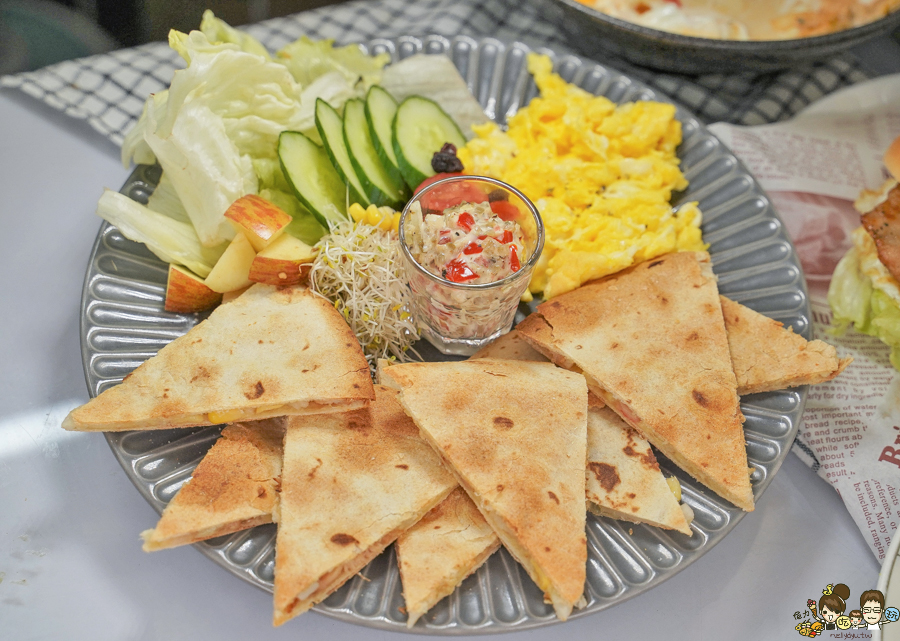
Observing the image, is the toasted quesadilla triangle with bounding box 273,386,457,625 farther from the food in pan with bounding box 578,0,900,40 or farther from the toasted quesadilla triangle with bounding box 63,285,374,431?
the food in pan with bounding box 578,0,900,40

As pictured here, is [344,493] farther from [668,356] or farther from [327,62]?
[327,62]

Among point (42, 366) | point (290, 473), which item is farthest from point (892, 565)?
point (42, 366)

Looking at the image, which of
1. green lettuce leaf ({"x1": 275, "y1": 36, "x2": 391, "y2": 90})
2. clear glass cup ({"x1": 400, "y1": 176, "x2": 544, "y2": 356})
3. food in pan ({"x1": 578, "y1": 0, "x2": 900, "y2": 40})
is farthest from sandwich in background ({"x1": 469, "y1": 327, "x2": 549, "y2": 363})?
food in pan ({"x1": 578, "y1": 0, "x2": 900, "y2": 40})

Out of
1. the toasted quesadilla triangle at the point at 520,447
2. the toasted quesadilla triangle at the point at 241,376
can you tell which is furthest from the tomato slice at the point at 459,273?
the toasted quesadilla triangle at the point at 241,376

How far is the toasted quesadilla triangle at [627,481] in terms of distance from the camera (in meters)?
2.52

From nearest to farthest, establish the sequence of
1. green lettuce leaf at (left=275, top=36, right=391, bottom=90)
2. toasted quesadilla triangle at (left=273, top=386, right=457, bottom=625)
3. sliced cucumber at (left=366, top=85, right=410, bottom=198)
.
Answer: toasted quesadilla triangle at (left=273, top=386, right=457, bottom=625), sliced cucumber at (left=366, top=85, right=410, bottom=198), green lettuce leaf at (left=275, top=36, right=391, bottom=90)

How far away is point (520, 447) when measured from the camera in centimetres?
253

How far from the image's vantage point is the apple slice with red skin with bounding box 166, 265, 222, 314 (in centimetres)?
300

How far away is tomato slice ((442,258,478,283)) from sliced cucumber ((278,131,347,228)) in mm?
780

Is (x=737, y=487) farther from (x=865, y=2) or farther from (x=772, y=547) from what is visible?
(x=865, y=2)

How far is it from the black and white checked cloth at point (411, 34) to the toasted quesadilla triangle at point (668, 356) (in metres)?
1.66

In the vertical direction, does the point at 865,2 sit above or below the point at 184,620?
above

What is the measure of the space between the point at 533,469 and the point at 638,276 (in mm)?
1226

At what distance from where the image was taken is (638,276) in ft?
10.5
